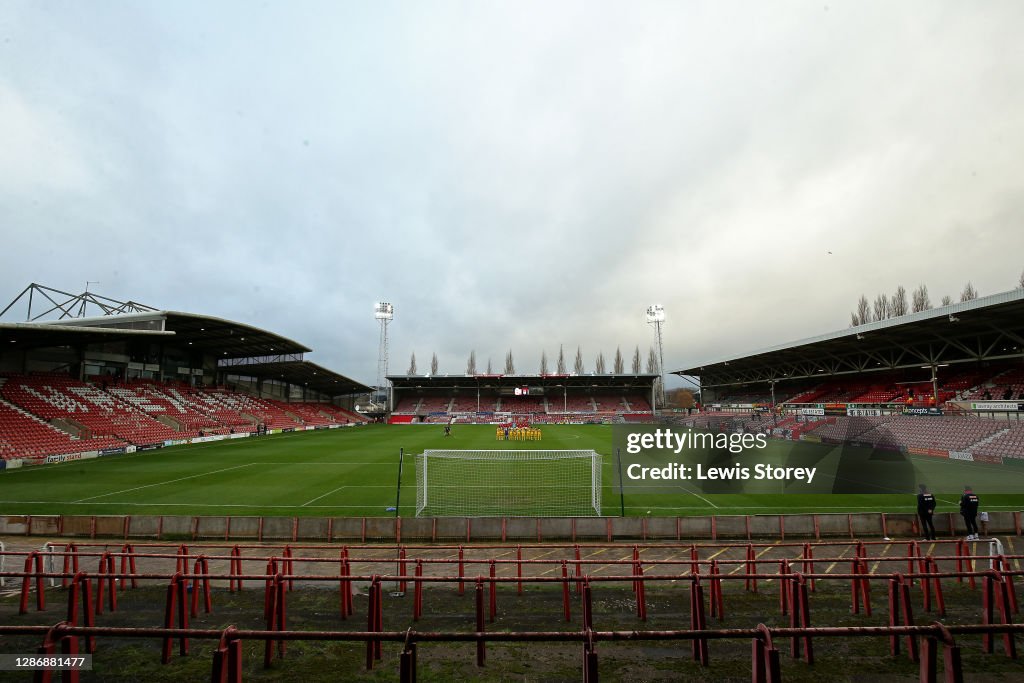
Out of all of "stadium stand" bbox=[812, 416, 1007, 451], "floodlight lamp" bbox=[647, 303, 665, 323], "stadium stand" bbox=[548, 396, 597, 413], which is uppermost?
"floodlight lamp" bbox=[647, 303, 665, 323]

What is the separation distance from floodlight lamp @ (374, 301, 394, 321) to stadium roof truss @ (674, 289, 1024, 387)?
196 feet

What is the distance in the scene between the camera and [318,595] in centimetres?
830

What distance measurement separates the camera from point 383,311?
86.2 meters

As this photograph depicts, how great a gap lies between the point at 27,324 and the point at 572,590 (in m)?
36.9

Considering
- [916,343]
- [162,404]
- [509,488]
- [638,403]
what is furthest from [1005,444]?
[162,404]

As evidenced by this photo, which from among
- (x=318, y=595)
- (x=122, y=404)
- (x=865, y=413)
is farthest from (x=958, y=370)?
(x=122, y=404)

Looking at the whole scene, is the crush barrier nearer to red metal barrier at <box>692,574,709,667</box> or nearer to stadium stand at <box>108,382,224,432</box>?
red metal barrier at <box>692,574,709,667</box>

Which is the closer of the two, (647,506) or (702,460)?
(702,460)

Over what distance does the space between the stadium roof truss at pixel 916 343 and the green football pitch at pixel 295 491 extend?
367 inches

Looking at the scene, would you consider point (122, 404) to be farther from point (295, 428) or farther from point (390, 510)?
point (390, 510)

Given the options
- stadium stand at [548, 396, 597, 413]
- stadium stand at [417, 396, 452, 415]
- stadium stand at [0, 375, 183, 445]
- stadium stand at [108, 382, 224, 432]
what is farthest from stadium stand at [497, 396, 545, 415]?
stadium stand at [0, 375, 183, 445]

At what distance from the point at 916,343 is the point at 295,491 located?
47024mm

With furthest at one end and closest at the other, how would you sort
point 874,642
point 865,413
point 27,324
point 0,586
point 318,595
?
point 865,413 → point 27,324 → point 0,586 → point 318,595 → point 874,642

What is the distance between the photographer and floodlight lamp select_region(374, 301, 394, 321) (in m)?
85.5
